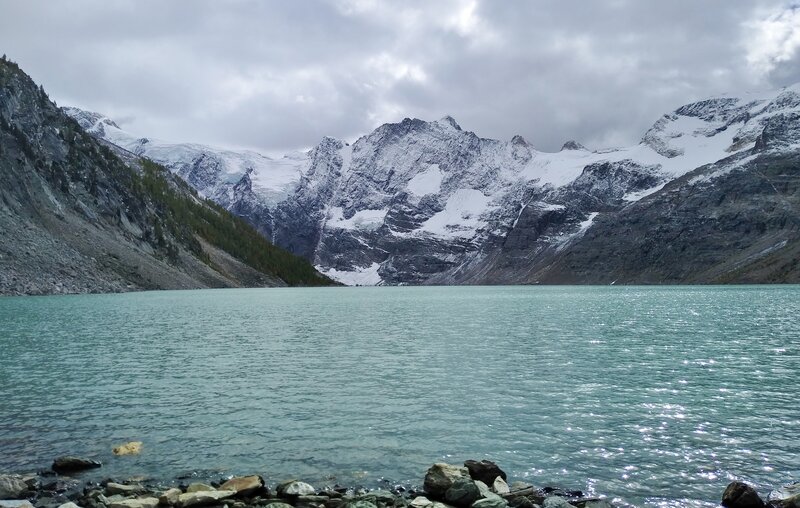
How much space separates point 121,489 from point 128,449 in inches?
175

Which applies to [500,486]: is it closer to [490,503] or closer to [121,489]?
[490,503]

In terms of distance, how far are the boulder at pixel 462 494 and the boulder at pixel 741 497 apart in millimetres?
6249

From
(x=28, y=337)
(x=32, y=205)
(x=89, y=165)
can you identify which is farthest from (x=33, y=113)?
(x=28, y=337)

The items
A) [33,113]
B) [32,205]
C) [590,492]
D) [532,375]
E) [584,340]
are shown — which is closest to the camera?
[590,492]

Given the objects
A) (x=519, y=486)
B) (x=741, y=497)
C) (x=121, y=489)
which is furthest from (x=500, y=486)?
(x=121, y=489)

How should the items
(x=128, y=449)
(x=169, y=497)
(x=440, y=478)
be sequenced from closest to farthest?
(x=169, y=497) < (x=440, y=478) < (x=128, y=449)

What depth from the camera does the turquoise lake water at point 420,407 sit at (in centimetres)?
1881

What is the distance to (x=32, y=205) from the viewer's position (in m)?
132

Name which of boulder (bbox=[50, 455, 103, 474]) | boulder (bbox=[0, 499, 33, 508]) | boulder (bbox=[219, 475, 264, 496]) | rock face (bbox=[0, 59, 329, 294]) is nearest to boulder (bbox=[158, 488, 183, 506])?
boulder (bbox=[219, 475, 264, 496])

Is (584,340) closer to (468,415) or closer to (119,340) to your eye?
(468,415)

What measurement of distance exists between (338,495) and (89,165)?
642ft

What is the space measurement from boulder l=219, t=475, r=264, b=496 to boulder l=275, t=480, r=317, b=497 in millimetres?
567

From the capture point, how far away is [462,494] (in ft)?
51.5

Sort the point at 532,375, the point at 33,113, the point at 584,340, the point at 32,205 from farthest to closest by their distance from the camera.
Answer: the point at 33,113, the point at 32,205, the point at 584,340, the point at 532,375
